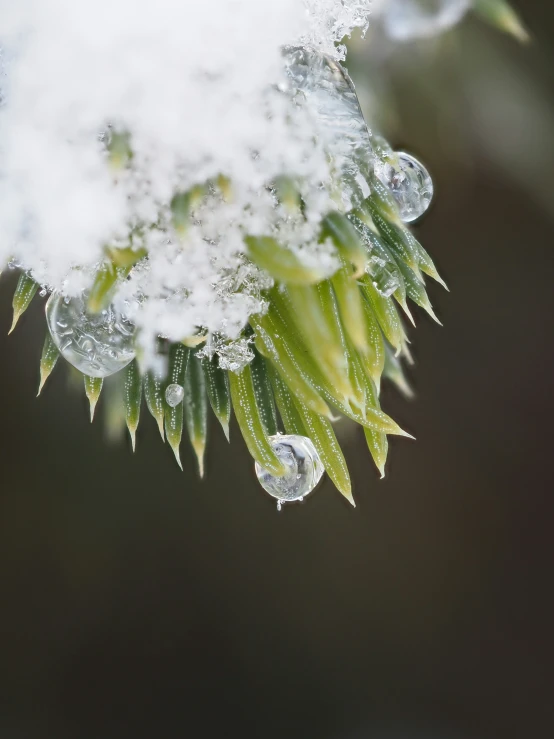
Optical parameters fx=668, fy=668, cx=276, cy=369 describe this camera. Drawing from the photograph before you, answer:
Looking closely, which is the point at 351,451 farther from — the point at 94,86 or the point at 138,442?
the point at 94,86

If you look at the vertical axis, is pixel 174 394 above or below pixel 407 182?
below

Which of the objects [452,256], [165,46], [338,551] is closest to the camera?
[165,46]

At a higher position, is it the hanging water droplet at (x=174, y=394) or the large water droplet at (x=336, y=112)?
the large water droplet at (x=336, y=112)

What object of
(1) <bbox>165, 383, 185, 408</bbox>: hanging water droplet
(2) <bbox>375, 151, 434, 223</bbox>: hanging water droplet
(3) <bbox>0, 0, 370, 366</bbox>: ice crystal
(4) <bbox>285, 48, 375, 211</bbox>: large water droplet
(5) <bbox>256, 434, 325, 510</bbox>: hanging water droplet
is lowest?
(1) <bbox>165, 383, 185, 408</bbox>: hanging water droplet

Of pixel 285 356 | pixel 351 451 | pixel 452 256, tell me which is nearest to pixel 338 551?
pixel 351 451
